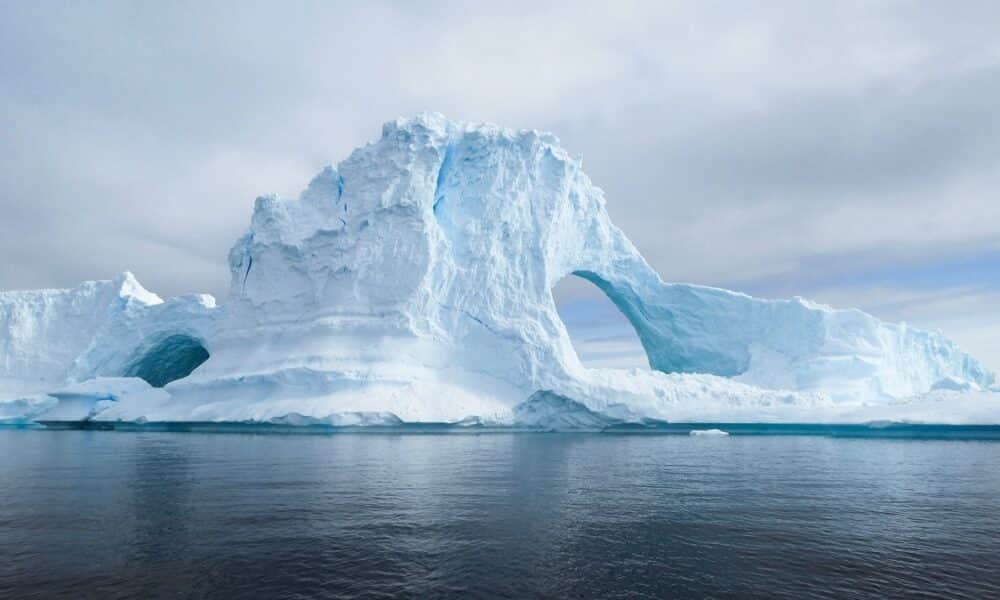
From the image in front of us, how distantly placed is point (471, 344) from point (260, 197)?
10904mm

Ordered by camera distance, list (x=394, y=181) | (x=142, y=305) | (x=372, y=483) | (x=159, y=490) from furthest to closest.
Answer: (x=142, y=305), (x=394, y=181), (x=372, y=483), (x=159, y=490)

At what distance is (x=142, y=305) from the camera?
33.0 m

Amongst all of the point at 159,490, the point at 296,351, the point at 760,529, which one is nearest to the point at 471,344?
the point at 296,351

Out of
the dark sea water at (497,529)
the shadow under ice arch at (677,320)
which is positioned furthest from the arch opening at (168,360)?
the shadow under ice arch at (677,320)

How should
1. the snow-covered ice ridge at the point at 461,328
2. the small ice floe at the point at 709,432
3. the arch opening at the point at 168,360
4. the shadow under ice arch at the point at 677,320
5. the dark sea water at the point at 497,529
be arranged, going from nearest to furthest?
1. the dark sea water at the point at 497,529
2. the snow-covered ice ridge at the point at 461,328
3. the small ice floe at the point at 709,432
4. the shadow under ice arch at the point at 677,320
5. the arch opening at the point at 168,360

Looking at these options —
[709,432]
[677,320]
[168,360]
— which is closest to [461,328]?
[709,432]

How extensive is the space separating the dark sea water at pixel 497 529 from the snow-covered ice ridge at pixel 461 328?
895 cm

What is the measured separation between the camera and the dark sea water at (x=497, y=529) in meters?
5.70

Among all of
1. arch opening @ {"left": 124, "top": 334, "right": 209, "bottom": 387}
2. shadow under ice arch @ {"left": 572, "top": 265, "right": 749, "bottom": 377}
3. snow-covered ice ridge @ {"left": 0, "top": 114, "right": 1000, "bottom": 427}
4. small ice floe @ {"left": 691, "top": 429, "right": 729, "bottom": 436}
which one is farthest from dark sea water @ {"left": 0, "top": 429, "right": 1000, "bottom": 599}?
arch opening @ {"left": 124, "top": 334, "right": 209, "bottom": 387}

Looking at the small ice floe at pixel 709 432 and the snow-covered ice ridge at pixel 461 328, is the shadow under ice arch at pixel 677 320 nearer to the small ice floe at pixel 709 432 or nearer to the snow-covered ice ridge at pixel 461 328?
the snow-covered ice ridge at pixel 461 328

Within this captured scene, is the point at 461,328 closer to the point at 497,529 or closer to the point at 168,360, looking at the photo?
the point at 497,529

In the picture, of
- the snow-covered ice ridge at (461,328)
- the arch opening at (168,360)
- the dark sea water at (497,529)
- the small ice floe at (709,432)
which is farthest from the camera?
the arch opening at (168,360)

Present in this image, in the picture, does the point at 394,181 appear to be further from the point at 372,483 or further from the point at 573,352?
the point at 372,483

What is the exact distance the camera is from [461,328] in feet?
84.2
